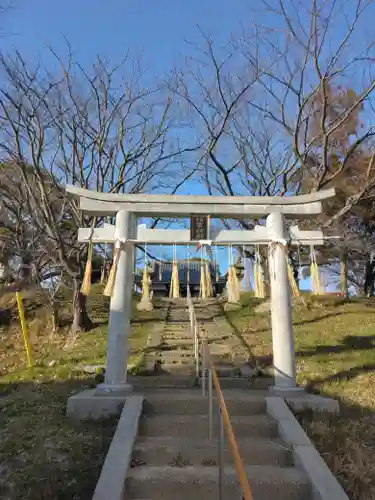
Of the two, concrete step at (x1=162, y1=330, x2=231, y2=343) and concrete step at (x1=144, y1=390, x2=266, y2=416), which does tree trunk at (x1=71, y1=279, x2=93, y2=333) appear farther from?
concrete step at (x1=144, y1=390, x2=266, y2=416)

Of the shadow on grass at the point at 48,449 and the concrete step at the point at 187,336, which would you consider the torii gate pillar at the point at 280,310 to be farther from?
the concrete step at the point at 187,336

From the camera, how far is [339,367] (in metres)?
9.22

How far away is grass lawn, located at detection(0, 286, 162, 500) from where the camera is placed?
478 centimetres

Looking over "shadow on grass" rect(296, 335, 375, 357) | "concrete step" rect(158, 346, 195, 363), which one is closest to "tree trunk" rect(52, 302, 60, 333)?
"concrete step" rect(158, 346, 195, 363)

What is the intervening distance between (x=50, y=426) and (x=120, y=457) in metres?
1.73

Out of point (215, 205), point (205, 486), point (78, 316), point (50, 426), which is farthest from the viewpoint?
point (78, 316)

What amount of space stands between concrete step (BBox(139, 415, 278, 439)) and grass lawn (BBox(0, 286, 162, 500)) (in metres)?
0.61

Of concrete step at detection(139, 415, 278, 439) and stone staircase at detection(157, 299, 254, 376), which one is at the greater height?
stone staircase at detection(157, 299, 254, 376)

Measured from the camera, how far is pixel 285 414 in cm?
631

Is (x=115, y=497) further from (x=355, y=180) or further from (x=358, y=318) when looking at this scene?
(x=355, y=180)

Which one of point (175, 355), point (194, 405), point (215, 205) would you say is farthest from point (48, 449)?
point (175, 355)

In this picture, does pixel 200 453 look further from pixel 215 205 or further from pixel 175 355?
pixel 175 355

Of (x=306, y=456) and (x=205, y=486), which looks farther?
(x=306, y=456)

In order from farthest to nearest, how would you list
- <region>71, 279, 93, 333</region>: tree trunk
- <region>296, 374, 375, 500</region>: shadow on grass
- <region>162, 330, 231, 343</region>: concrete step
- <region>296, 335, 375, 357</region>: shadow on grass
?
<region>71, 279, 93, 333</region>: tree trunk < <region>162, 330, 231, 343</region>: concrete step < <region>296, 335, 375, 357</region>: shadow on grass < <region>296, 374, 375, 500</region>: shadow on grass
